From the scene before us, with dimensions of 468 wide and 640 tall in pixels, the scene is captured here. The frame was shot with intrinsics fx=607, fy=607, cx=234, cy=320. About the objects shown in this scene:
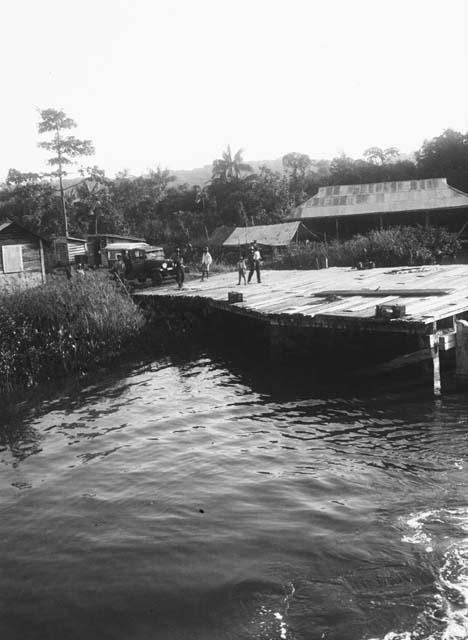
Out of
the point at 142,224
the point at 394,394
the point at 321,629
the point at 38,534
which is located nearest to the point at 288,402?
the point at 394,394

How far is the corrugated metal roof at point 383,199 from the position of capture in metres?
37.7

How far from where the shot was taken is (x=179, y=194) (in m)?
55.0

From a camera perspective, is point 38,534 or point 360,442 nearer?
point 38,534

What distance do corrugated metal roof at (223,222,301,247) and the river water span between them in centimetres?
Answer: 2610

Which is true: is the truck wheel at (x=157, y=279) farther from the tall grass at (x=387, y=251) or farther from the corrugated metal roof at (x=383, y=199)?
the corrugated metal roof at (x=383, y=199)

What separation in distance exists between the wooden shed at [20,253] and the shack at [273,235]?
13.0 meters

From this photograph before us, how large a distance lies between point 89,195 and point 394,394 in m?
42.6

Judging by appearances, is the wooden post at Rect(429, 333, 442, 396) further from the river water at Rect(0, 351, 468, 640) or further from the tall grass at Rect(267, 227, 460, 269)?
the tall grass at Rect(267, 227, 460, 269)

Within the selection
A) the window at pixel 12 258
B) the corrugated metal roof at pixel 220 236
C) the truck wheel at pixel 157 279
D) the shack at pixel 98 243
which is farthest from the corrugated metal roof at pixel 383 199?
the window at pixel 12 258

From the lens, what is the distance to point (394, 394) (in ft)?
43.2

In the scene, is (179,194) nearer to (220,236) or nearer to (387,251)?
(220,236)

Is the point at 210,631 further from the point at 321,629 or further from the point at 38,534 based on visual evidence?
the point at 38,534

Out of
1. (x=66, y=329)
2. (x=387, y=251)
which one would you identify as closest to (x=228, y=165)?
(x=387, y=251)

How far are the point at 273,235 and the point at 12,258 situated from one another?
1695cm
